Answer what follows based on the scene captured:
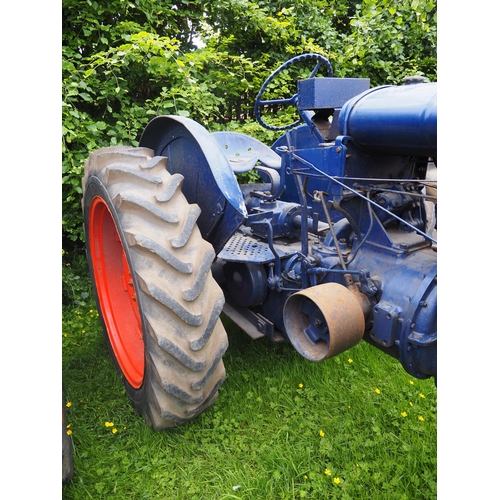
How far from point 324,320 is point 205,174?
3.08 ft

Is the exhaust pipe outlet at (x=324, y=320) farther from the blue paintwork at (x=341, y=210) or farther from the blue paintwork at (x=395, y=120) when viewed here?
the blue paintwork at (x=395, y=120)

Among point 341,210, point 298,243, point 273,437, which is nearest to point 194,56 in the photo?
point 298,243

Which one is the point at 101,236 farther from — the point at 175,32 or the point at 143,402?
the point at 175,32

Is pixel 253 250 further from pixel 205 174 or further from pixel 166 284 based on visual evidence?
pixel 166 284

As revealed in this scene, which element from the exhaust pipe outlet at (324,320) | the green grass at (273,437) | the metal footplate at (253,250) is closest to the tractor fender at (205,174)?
the metal footplate at (253,250)

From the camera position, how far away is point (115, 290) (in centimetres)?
281

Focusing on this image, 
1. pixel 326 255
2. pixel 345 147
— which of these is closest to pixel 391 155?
pixel 345 147

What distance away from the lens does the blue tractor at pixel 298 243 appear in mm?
1711

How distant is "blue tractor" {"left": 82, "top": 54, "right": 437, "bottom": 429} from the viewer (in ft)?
5.61

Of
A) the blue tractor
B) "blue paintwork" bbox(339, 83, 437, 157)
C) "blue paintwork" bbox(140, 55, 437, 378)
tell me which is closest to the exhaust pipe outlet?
the blue tractor

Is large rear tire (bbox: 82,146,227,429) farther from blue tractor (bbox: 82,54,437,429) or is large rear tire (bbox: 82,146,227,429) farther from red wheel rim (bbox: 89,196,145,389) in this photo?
red wheel rim (bbox: 89,196,145,389)

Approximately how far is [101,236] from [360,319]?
1.70 metres

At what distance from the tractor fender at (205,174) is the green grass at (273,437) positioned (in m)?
0.97

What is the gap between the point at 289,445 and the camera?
2217 mm
